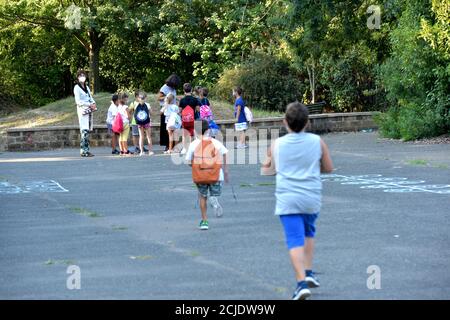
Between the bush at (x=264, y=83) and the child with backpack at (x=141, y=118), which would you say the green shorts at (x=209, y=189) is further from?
the bush at (x=264, y=83)

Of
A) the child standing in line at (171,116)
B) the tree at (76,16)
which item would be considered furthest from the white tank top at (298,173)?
the tree at (76,16)

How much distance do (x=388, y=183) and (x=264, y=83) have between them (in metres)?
17.4

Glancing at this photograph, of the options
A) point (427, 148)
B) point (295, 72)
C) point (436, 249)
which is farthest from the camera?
point (295, 72)

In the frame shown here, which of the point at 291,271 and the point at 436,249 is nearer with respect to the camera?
the point at 291,271

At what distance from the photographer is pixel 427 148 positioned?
74.2 ft

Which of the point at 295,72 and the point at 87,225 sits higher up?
the point at 295,72

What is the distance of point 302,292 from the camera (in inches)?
304

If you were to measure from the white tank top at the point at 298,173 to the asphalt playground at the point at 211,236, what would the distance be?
704 mm

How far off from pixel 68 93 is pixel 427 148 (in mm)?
24358

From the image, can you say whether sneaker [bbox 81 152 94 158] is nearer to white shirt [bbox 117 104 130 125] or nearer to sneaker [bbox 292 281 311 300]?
white shirt [bbox 117 104 130 125]

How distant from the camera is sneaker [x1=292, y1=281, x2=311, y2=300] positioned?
7.71 meters

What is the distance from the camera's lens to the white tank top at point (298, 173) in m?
8.06
